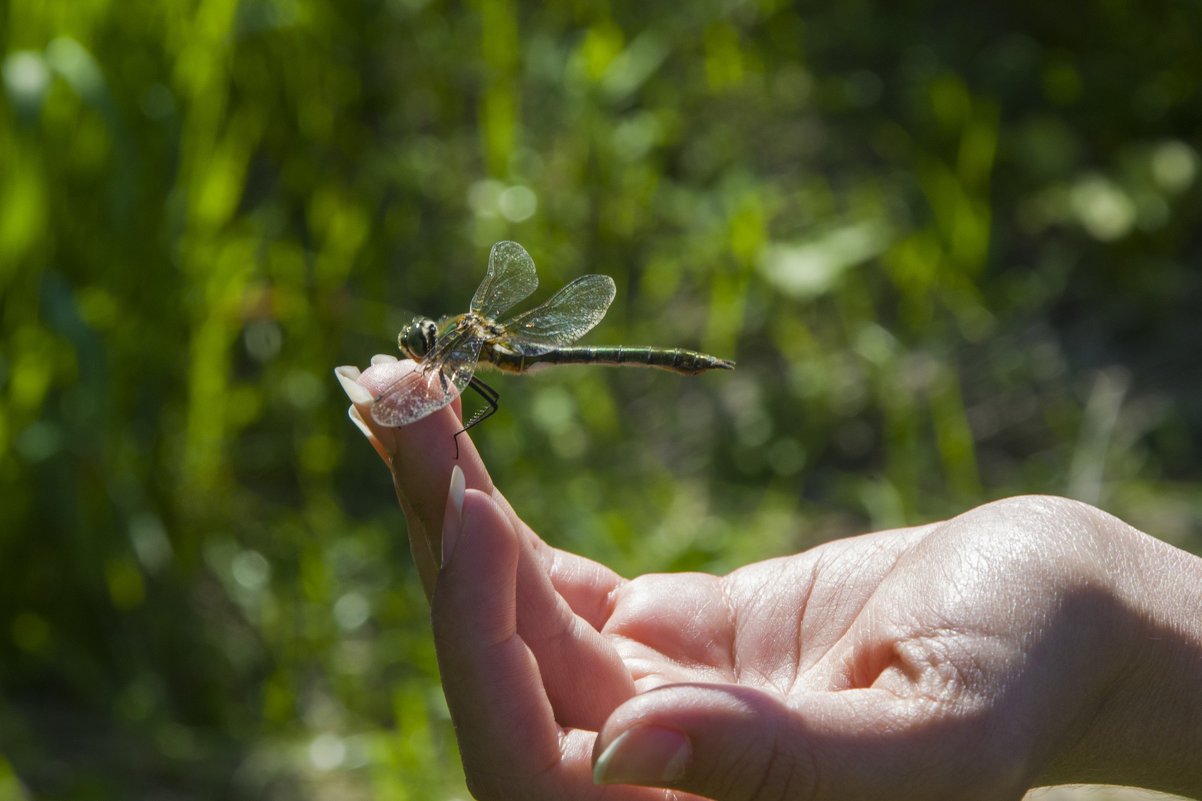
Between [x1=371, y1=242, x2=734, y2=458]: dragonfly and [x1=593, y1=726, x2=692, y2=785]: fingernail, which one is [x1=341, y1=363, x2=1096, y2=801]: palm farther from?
[x1=371, y1=242, x2=734, y2=458]: dragonfly

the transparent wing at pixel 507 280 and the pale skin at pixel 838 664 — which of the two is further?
the transparent wing at pixel 507 280

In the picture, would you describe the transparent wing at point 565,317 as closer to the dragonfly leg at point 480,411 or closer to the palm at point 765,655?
the dragonfly leg at point 480,411

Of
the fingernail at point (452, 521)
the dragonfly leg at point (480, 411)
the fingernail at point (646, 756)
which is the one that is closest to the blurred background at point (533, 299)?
the dragonfly leg at point (480, 411)

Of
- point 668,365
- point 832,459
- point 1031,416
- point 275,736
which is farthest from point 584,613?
point 1031,416

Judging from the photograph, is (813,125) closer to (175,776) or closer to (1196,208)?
(1196,208)

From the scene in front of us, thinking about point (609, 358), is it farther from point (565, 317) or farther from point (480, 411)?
point (480, 411)

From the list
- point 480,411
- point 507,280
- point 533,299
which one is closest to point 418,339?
point 480,411
